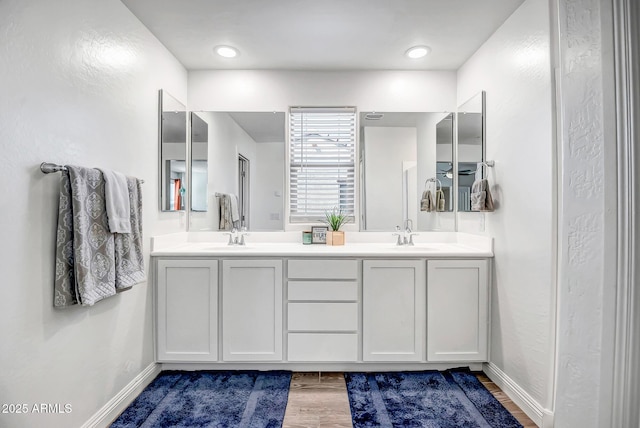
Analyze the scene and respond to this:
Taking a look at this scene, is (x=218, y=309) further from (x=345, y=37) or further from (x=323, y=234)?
(x=345, y=37)

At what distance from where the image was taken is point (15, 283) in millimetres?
1188

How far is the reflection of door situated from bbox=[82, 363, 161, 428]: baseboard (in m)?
1.21

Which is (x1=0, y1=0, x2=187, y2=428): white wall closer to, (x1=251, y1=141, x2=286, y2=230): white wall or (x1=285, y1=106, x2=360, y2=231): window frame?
(x1=251, y1=141, x2=286, y2=230): white wall

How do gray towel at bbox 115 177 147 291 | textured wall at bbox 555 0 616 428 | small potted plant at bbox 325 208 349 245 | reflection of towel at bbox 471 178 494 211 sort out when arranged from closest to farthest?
textured wall at bbox 555 0 616 428 < gray towel at bbox 115 177 147 291 < reflection of towel at bbox 471 178 494 211 < small potted plant at bbox 325 208 349 245

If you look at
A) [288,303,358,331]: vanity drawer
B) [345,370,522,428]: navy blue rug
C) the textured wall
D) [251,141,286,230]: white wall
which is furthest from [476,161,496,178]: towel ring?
the textured wall

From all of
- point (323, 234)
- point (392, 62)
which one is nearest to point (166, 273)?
point (323, 234)

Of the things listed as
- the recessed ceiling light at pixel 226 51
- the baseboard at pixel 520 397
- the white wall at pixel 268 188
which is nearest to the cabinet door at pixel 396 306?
the baseboard at pixel 520 397

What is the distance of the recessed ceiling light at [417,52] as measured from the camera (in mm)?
2277

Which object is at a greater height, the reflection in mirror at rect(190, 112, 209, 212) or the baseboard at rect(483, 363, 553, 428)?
the reflection in mirror at rect(190, 112, 209, 212)

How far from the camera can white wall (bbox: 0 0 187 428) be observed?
118 centimetres

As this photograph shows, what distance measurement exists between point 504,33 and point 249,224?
226 centimetres

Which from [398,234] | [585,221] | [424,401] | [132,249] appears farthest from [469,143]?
[132,249]

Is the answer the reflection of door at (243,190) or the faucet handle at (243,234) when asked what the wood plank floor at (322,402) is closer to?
the faucet handle at (243,234)

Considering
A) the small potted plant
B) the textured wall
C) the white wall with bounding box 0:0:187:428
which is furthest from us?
the small potted plant
